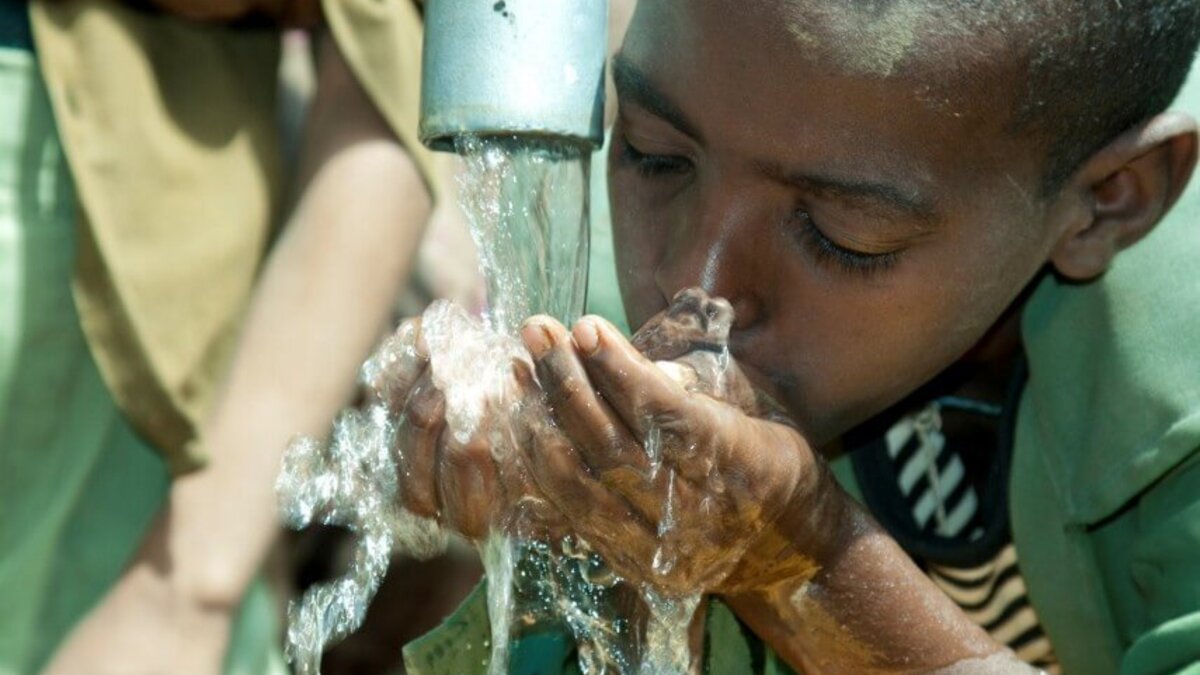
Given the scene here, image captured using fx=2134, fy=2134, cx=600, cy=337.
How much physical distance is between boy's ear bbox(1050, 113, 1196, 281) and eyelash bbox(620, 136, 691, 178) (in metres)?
0.35


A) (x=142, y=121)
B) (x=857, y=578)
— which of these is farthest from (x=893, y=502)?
(x=142, y=121)

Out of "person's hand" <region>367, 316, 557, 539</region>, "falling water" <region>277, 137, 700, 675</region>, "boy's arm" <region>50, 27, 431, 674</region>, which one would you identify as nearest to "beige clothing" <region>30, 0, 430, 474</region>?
"boy's arm" <region>50, 27, 431, 674</region>

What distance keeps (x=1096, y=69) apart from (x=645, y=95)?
1.17 feet

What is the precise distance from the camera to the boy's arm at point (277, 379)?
2191mm

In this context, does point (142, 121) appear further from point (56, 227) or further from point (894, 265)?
point (894, 265)

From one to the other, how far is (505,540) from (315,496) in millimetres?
176

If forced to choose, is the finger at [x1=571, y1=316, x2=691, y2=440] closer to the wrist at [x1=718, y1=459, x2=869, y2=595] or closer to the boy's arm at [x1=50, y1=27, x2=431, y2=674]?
the wrist at [x1=718, y1=459, x2=869, y2=595]

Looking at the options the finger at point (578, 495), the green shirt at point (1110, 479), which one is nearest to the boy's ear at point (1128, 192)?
the green shirt at point (1110, 479)

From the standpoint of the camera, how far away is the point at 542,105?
1.59 meters

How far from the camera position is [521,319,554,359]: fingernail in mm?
1351

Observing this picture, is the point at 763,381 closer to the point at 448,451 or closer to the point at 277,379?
the point at 448,451

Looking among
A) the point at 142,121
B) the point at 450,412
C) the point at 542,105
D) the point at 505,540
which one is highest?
the point at 542,105

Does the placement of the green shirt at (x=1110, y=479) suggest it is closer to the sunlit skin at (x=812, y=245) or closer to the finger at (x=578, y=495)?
the sunlit skin at (x=812, y=245)

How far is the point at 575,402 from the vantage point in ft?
4.41
